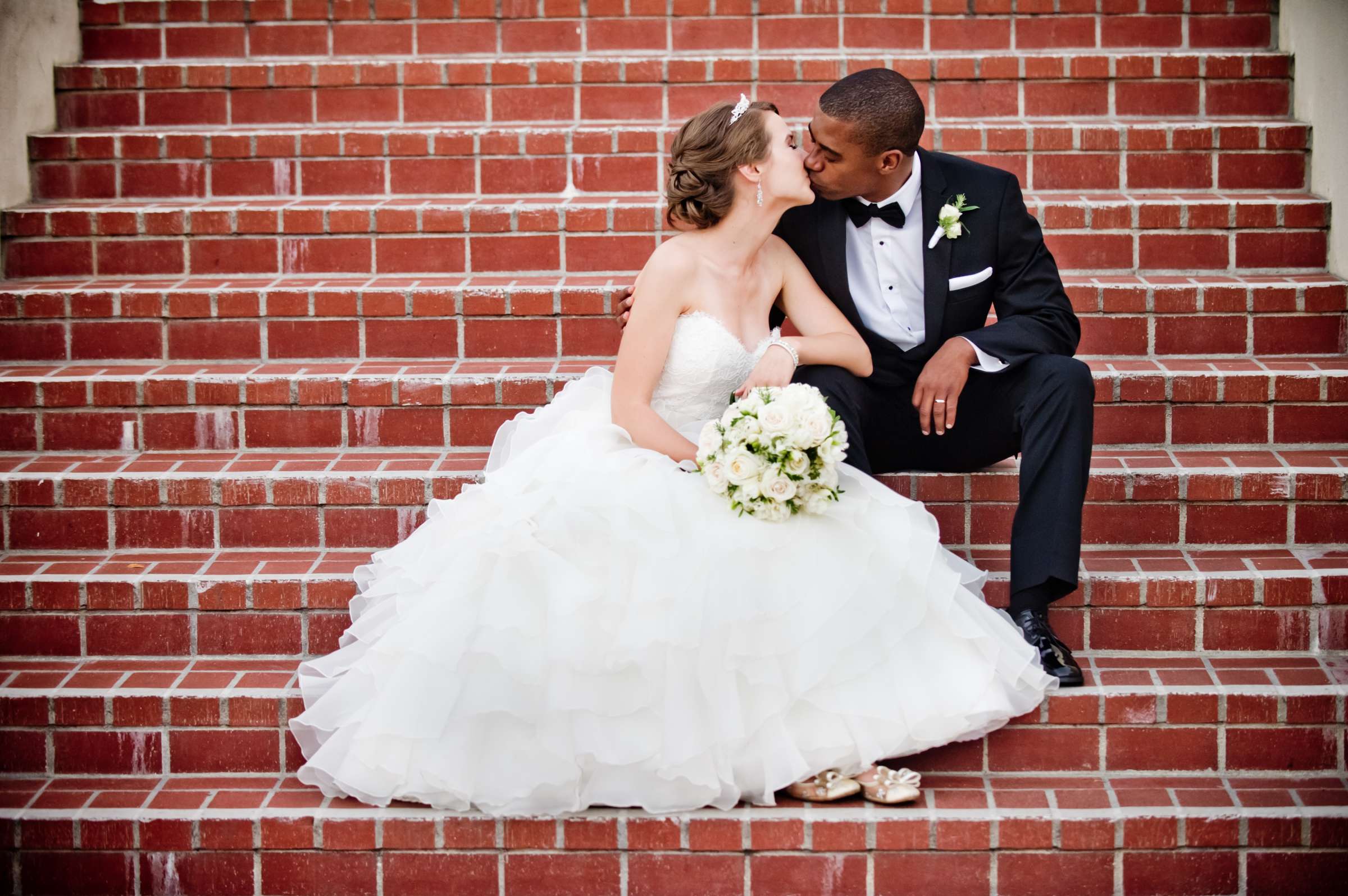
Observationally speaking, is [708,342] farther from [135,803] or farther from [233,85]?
[233,85]

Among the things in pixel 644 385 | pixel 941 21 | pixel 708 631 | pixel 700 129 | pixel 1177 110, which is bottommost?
pixel 708 631

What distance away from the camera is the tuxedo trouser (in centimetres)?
336

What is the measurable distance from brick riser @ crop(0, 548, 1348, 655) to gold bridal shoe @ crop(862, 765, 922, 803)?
2.17 ft

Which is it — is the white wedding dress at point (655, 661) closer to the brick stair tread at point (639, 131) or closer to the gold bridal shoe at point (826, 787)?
the gold bridal shoe at point (826, 787)

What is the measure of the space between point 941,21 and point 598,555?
3.19 m

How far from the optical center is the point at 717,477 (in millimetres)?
3166

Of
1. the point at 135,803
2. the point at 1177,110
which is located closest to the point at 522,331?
the point at 135,803

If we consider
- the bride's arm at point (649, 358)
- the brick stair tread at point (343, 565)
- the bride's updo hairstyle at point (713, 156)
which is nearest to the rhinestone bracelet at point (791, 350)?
→ the bride's arm at point (649, 358)

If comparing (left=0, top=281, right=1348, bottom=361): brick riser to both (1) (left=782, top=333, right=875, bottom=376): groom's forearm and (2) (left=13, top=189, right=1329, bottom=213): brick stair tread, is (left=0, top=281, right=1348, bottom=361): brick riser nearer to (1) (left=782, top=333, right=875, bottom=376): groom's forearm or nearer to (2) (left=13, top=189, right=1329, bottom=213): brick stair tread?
(2) (left=13, top=189, right=1329, bottom=213): brick stair tread

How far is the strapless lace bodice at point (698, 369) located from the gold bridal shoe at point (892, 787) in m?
1.05

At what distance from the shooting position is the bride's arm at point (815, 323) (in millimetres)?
3650

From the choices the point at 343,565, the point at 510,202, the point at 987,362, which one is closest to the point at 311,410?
the point at 343,565

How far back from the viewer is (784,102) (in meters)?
5.14

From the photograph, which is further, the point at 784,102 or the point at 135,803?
the point at 784,102
